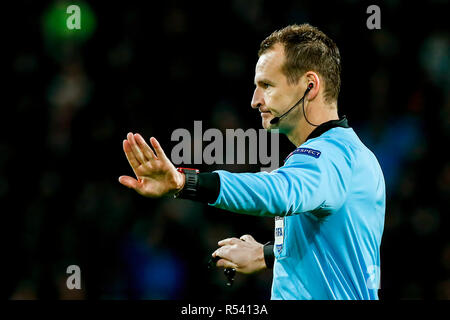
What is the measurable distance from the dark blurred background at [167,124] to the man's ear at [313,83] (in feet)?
8.01

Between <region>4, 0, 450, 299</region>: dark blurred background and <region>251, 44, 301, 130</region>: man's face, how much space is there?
2.37m

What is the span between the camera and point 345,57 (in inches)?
206

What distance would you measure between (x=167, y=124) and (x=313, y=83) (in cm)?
287

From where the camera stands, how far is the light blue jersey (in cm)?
191

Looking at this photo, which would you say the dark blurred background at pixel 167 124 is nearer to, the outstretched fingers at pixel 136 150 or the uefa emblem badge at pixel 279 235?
the uefa emblem badge at pixel 279 235

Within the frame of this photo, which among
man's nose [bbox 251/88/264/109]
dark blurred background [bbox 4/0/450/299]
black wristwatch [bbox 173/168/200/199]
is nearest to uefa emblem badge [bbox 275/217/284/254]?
man's nose [bbox 251/88/264/109]

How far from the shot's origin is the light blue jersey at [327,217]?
6.26ft

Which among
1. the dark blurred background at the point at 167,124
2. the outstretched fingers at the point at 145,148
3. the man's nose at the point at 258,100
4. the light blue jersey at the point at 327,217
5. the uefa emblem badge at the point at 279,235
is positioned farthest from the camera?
the dark blurred background at the point at 167,124

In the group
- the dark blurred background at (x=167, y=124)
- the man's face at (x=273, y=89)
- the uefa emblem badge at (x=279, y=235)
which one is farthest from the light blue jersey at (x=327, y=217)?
the dark blurred background at (x=167, y=124)

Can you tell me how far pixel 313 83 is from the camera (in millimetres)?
2438
